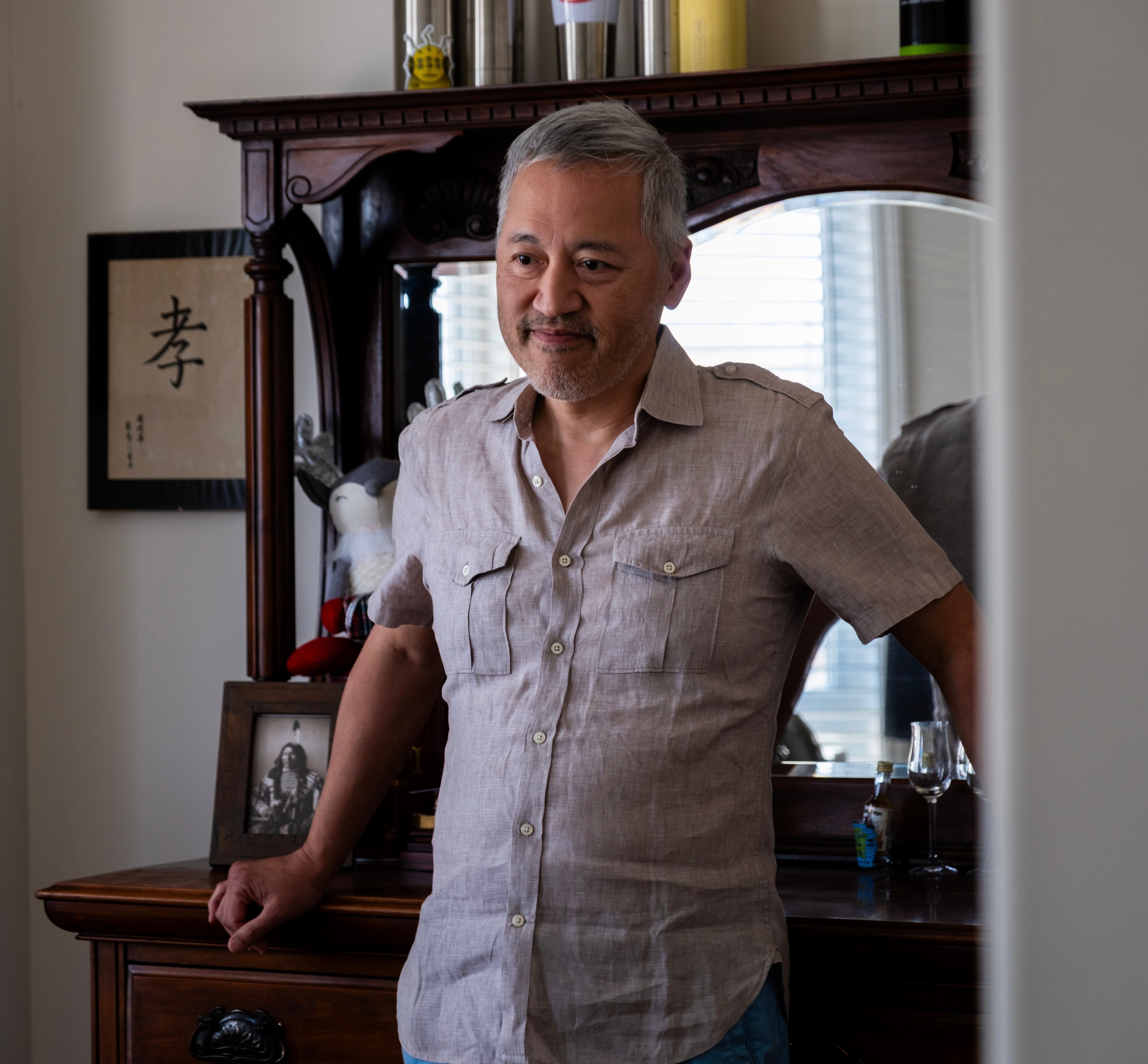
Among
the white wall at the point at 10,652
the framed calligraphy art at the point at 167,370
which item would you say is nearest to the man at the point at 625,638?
the framed calligraphy art at the point at 167,370

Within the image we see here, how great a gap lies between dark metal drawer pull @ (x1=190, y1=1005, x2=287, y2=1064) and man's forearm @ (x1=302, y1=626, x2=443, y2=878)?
0.22 m

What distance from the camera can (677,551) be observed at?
3.26 ft

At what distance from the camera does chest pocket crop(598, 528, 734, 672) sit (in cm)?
98

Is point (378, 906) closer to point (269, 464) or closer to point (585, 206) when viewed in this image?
point (269, 464)

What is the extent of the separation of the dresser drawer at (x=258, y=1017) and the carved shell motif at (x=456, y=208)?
39.6 inches

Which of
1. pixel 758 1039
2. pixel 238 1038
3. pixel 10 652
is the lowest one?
pixel 238 1038

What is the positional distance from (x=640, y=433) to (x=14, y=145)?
1.40m

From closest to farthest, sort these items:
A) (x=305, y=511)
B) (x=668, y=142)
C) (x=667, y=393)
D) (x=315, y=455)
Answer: (x=667, y=393) < (x=668, y=142) < (x=315, y=455) < (x=305, y=511)

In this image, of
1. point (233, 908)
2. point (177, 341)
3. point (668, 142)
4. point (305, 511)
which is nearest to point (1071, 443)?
point (233, 908)

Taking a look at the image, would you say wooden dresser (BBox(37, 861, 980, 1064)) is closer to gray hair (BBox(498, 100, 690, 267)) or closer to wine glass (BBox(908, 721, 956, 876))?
wine glass (BBox(908, 721, 956, 876))

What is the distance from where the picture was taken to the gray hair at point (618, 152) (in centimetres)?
102

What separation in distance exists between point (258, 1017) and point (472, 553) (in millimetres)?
642

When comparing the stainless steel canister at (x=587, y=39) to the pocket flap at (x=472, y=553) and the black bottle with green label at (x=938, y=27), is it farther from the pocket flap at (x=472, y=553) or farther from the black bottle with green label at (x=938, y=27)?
the pocket flap at (x=472, y=553)

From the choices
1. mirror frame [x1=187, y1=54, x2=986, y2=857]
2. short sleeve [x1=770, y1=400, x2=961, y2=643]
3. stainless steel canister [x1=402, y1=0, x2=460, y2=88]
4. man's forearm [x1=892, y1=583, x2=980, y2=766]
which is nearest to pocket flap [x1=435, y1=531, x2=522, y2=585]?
short sleeve [x1=770, y1=400, x2=961, y2=643]
